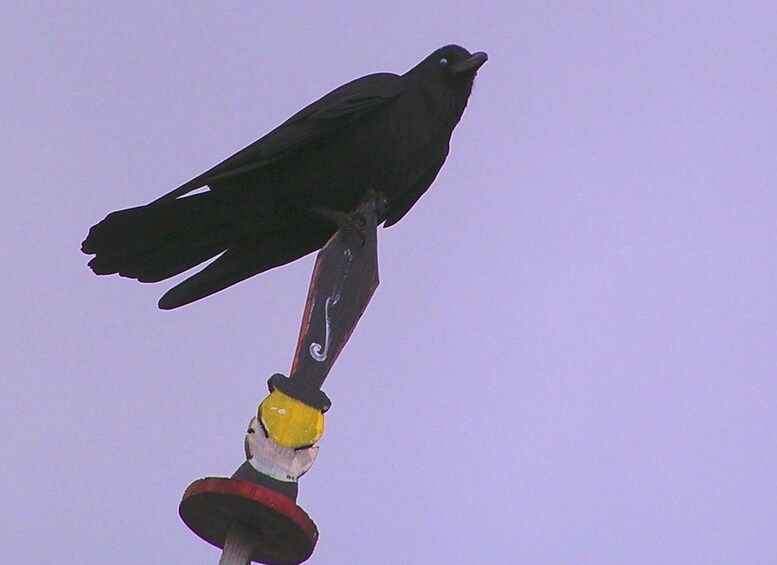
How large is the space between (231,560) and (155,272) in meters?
1.71

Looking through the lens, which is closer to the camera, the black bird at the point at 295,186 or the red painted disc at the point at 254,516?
the red painted disc at the point at 254,516

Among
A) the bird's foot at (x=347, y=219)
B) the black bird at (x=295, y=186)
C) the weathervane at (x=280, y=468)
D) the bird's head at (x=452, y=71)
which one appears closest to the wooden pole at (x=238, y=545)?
the weathervane at (x=280, y=468)

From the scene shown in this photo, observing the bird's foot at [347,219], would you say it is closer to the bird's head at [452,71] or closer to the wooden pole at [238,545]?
the bird's head at [452,71]

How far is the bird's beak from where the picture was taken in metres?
4.55

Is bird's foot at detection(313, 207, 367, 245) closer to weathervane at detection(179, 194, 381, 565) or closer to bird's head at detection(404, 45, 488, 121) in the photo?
weathervane at detection(179, 194, 381, 565)

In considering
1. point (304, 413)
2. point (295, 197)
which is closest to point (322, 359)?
point (304, 413)

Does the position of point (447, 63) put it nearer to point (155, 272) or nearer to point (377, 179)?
point (377, 179)

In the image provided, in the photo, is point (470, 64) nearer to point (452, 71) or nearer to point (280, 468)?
point (452, 71)

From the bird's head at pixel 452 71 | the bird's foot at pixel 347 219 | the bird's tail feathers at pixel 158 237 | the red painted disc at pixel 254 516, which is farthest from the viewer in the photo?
the bird's head at pixel 452 71

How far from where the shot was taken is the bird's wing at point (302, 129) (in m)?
4.27

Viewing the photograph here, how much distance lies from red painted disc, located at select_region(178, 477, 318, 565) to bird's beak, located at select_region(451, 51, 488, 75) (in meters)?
2.06

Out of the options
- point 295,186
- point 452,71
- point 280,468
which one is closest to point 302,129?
point 295,186

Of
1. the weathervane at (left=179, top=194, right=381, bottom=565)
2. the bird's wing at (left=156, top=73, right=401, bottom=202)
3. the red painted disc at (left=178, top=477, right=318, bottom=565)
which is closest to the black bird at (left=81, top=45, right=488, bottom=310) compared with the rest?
the bird's wing at (left=156, top=73, right=401, bottom=202)

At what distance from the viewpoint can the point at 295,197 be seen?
4.29 metres
